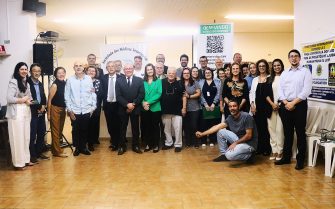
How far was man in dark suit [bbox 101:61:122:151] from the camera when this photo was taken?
562 centimetres

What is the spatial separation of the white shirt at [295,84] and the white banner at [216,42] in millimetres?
2662

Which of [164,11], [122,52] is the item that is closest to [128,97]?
[122,52]

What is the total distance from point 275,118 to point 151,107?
2.01 metres

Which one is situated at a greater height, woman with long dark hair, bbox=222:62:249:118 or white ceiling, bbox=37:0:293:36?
white ceiling, bbox=37:0:293:36

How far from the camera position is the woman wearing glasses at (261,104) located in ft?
15.8

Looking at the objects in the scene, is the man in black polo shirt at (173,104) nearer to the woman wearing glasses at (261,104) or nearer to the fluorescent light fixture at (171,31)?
the woman wearing glasses at (261,104)

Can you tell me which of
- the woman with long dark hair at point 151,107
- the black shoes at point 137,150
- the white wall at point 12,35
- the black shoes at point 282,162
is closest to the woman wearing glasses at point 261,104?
the black shoes at point 282,162

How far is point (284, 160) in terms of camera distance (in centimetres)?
453

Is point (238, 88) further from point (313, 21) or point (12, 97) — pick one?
point (12, 97)

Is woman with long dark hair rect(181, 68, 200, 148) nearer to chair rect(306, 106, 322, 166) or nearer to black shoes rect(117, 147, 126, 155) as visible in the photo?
black shoes rect(117, 147, 126, 155)

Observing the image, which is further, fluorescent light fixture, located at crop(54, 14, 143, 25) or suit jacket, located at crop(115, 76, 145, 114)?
fluorescent light fixture, located at crop(54, 14, 143, 25)

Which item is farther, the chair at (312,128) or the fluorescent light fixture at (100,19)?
the fluorescent light fixture at (100,19)

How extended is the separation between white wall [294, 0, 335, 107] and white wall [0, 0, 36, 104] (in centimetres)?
484

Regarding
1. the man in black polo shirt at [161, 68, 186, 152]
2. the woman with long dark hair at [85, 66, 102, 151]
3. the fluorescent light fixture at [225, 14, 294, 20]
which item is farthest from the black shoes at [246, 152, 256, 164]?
the fluorescent light fixture at [225, 14, 294, 20]
